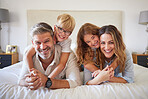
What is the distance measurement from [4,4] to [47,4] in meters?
1.15

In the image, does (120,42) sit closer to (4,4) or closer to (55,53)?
(55,53)

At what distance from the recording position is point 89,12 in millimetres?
3373

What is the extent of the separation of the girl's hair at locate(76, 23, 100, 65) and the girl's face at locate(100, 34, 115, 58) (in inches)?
4.0

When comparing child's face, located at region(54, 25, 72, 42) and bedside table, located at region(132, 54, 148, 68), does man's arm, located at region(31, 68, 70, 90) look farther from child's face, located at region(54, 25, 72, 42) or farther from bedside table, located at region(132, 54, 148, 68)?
bedside table, located at region(132, 54, 148, 68)

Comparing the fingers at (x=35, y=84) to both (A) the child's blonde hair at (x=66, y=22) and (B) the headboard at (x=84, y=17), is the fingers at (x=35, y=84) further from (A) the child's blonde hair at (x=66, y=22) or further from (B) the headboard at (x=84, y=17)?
(B) the headboard at (x=84, y=17)

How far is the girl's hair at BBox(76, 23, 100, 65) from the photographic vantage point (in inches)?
42.1

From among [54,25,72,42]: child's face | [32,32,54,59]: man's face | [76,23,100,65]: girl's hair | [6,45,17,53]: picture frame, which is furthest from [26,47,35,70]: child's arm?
[6,45,17,53]: picture frame

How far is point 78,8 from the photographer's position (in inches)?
135

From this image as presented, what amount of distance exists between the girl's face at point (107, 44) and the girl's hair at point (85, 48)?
101 millimetres

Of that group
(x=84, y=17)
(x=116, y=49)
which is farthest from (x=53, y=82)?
(x=84, y=17)

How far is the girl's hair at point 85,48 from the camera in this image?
1.07 meters

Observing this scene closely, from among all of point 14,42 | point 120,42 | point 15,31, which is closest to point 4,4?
point 15,31

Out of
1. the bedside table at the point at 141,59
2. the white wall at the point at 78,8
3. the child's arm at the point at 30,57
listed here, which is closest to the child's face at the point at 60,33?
the child's arm at the point at 30,57

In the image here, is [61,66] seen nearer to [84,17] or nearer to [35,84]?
[35,84]
